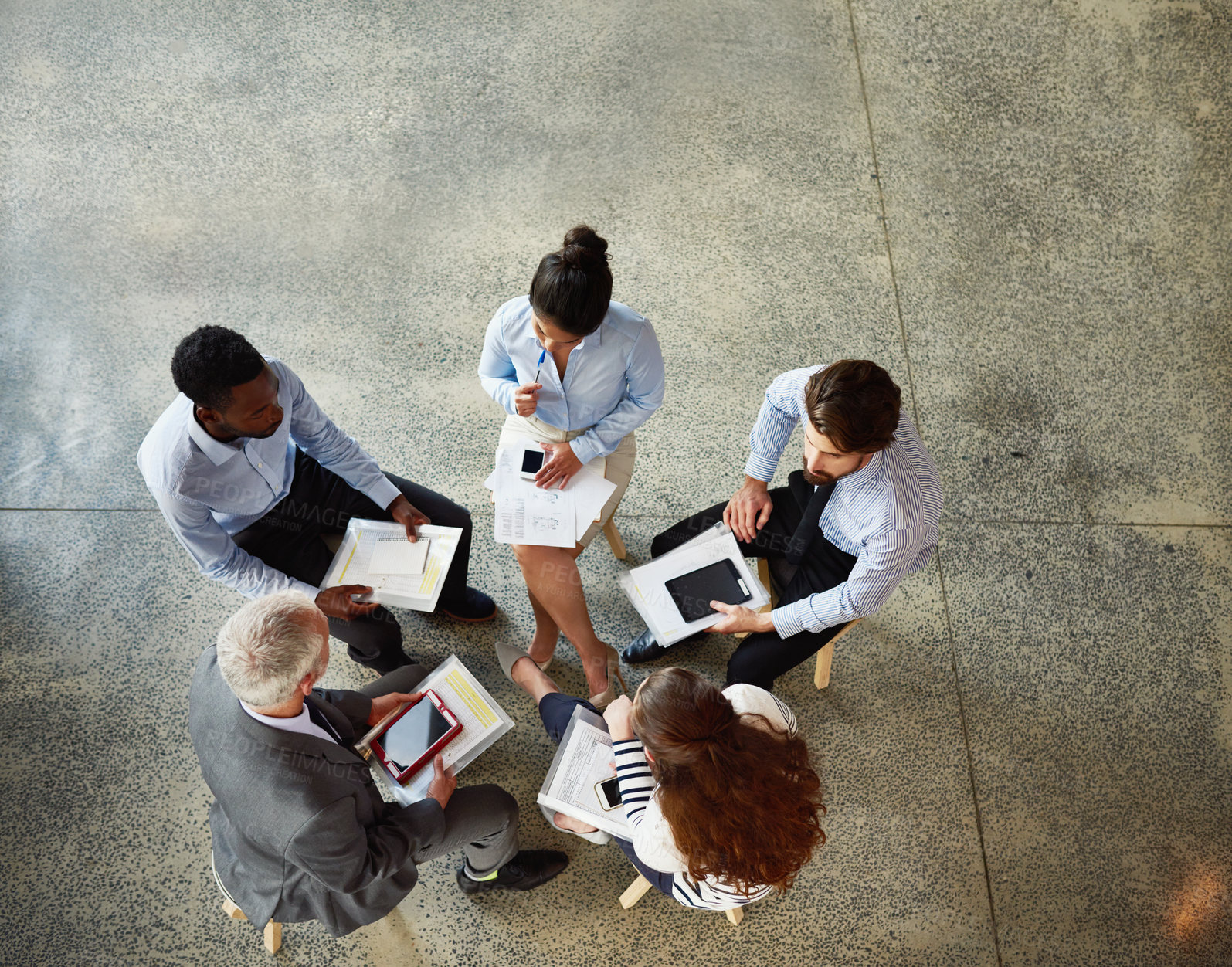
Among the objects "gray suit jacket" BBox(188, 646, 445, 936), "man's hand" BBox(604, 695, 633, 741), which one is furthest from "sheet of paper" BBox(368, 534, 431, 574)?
"man's hand" BBox(604, 695, 633, 741)

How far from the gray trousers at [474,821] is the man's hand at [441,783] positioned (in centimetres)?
3

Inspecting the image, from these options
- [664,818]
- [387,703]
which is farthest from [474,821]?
[664,818]

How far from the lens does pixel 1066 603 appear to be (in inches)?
115

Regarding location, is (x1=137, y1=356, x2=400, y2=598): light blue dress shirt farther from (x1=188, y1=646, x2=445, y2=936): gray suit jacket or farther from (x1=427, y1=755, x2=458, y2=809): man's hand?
(x1=427, y1=755, x2=458, y2=809): man's hand

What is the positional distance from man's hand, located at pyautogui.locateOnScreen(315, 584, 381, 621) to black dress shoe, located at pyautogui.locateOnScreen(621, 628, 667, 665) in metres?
0.93

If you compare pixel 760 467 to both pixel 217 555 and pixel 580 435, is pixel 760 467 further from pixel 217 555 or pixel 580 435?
pixel 217 555

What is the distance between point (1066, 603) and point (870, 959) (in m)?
1.48

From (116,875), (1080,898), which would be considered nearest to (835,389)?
(1080,898)

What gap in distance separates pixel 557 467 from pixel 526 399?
266 mm

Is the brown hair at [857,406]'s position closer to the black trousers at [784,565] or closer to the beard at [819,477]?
the beard at [819,477]

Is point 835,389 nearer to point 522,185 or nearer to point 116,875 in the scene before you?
point 522,185

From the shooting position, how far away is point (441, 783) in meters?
2.08

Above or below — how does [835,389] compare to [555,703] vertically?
above

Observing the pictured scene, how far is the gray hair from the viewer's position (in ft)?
5.34
